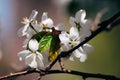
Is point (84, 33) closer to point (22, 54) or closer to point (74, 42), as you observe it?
point (74, 42)

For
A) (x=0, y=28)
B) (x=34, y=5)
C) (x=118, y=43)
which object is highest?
(x=34, y=5)

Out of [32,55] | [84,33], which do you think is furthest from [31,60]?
[84,33]

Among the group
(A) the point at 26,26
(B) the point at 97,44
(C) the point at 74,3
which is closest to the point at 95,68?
(B) the point at 97,44

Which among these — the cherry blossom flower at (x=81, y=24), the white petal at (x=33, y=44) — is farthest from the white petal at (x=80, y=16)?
the white petal at (x=33, y=44)

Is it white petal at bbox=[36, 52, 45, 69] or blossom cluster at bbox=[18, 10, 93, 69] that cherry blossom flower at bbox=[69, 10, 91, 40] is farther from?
white petal at bbox=[36, 52, 45, 69]

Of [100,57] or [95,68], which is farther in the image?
[100,57]

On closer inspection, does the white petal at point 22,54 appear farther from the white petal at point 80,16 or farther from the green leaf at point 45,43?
the white petal at point 80,16

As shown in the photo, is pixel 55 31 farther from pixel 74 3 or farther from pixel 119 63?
pixel 119 63
